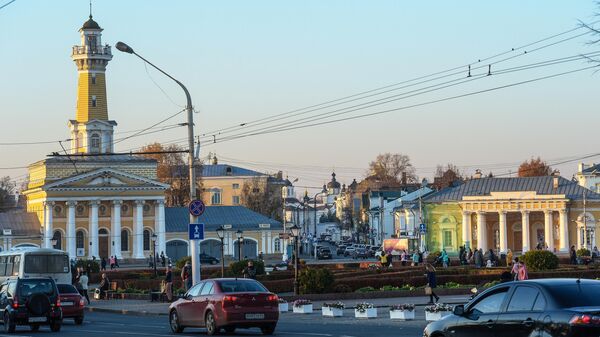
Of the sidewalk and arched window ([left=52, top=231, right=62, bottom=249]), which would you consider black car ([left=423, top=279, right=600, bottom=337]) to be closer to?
the sidewalk

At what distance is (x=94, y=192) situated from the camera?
113m

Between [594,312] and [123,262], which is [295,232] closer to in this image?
[594,312]

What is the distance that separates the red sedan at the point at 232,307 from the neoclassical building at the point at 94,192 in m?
81.8

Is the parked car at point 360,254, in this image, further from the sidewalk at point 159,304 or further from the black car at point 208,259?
the sidewalk at point 159,304

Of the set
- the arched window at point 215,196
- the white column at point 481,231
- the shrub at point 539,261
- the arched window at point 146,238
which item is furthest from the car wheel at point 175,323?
the arched window at point 215,196

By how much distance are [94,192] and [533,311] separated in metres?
97.9

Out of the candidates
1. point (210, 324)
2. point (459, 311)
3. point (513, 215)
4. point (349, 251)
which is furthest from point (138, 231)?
point (459, 311)

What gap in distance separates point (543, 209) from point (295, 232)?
59838mm

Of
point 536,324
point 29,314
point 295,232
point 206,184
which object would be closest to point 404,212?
point 206,184

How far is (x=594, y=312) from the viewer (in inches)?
651

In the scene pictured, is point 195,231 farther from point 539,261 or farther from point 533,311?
point 533,311

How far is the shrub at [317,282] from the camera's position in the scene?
4828 cm

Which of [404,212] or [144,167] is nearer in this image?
[144,167]

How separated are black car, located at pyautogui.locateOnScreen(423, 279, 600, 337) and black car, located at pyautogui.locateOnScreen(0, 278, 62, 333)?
16.7m
